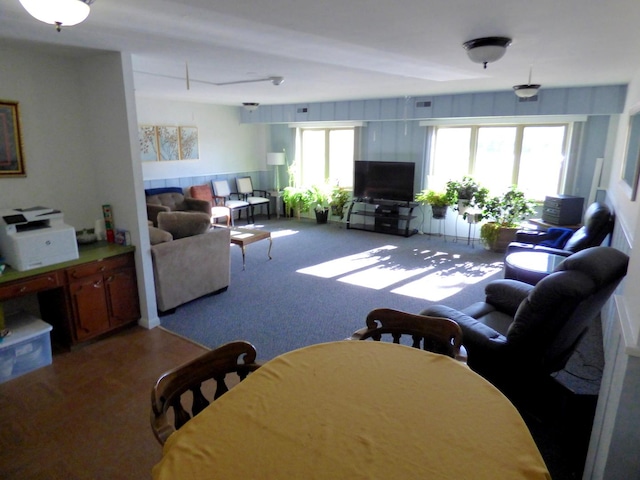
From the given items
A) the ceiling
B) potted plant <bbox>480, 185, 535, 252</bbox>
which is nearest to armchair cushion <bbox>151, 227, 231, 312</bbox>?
the ceiling

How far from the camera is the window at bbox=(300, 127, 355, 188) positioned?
315 inches

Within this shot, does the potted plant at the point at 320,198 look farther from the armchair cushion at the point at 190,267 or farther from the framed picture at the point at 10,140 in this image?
the framed picture at the point at 10,140

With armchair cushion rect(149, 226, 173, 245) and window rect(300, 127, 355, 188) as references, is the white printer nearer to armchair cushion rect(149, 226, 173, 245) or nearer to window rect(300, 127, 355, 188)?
armchair cushion rect(149, 226, 173, 245)

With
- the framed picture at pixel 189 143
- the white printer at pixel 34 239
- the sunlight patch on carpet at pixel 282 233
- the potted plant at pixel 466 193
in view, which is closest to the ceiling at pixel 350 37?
the white printer at pixel 34 239

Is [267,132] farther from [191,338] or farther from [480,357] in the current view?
[480,357]

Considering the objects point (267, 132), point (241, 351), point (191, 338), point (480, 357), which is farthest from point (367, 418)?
point (267, 132)

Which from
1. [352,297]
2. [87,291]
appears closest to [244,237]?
[352,297]

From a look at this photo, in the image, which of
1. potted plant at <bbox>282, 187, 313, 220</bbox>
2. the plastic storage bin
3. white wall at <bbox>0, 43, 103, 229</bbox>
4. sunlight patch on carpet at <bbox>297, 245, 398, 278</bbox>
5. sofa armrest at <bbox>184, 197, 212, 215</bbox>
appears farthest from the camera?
potted plant at <bbox>282, 187, 313, 220</bbox>

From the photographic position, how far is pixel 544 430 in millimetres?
2250

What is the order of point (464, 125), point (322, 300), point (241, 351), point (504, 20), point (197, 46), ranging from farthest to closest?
→ point (464, 125) < point (322, 300) < point (197, 46) < point (504, 20) < point (241, 351)

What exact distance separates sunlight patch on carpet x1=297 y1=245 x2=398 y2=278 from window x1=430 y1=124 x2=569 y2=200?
1.93 metres

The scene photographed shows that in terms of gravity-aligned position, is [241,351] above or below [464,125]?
below

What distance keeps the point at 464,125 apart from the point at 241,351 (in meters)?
6.07

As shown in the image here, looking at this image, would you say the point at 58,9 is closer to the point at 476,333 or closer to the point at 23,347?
the point at 23,347
